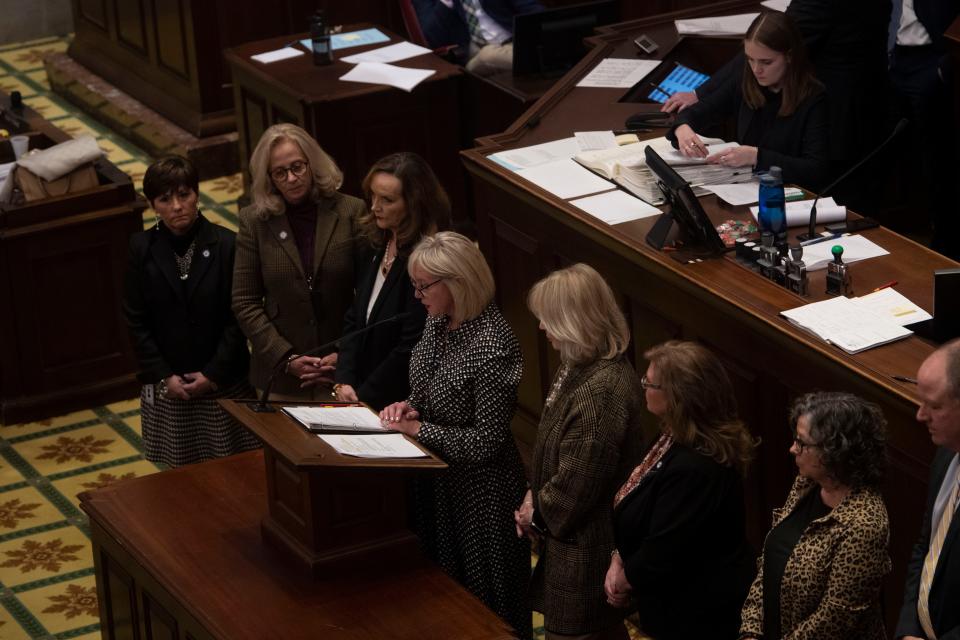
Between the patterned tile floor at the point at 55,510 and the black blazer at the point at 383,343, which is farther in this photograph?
the patterned tile floor at the point at 55,510

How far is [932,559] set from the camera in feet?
12.9

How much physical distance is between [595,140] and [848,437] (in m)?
2.83

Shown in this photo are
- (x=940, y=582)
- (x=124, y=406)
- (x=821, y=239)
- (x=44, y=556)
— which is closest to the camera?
(x=940, y=582)

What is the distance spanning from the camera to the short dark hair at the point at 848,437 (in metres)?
3.92

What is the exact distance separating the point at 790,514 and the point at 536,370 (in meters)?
2.42

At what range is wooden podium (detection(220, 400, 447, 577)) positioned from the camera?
175 inches

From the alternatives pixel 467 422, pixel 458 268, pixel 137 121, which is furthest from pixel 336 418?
pixel 137 121

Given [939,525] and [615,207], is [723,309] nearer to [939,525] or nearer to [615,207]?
[615,207]

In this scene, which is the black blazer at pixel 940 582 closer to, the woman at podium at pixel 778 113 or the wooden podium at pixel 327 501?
the wooden podium at pixel 327 501

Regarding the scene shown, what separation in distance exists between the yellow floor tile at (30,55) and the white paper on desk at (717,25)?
19.4ft

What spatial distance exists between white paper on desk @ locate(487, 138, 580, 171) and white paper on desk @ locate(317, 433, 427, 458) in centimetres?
199

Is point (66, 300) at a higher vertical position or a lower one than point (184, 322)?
lower

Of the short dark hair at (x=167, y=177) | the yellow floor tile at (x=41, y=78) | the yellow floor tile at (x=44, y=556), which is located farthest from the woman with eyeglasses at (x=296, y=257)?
the yellow floor tile at (x=41, y=78)

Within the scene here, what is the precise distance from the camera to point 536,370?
21.3 feet
